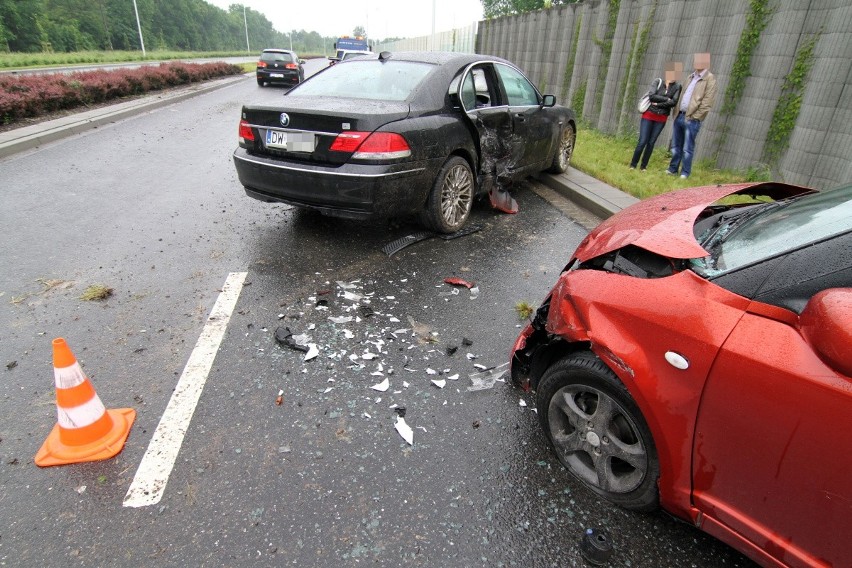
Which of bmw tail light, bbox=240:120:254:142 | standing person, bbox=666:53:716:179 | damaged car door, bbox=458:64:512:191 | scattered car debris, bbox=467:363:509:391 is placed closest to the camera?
scattered car debris, bbox=467:363:509:391

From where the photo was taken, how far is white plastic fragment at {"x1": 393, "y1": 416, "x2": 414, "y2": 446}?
8.20 ft

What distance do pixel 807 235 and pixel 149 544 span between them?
111 inches

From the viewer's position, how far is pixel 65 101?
11.8 m

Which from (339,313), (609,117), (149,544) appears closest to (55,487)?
(149,544)

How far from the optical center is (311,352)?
3137mm

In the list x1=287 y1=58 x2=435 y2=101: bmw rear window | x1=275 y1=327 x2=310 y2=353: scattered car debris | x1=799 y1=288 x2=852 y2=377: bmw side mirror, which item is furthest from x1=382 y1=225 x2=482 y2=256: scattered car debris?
x1=799 y1=288 x2=852 y2=377: bmw side mirror

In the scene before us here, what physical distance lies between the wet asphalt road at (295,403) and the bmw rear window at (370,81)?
1.35 m

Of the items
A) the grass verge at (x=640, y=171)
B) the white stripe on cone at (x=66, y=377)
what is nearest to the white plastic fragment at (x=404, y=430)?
the white stripe on cone at (x=66, y=377)

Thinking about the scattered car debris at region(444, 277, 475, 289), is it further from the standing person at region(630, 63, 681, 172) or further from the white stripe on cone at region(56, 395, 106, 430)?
the standing person at region(630, 63, 681, 172)

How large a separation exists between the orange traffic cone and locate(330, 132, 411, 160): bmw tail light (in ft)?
8.35

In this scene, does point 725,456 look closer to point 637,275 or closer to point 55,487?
point 637,275

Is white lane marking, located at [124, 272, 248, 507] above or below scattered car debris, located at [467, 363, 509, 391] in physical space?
below

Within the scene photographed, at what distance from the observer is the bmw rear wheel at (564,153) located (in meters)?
7.15

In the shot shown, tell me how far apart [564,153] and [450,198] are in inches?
127
